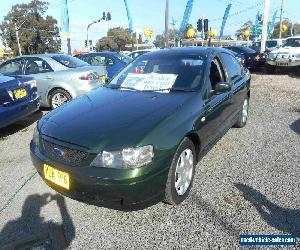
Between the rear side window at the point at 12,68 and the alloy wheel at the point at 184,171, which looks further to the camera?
the rear side window at the point at 12,68

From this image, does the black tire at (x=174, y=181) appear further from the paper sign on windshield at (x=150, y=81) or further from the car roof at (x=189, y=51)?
the car roof at (x=189, y=51)

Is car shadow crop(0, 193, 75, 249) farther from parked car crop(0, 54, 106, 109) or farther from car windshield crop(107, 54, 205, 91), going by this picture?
parked car crop(0, 54, 106, 109)

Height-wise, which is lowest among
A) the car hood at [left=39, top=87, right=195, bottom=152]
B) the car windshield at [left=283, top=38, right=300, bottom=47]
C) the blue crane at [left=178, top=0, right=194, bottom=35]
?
the car hood at [left=39, top=87, right=195, bottom=152]

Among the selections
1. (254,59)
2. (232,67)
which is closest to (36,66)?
(232,67)

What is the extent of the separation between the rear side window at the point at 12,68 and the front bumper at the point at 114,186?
5728mm

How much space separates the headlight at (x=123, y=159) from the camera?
2.74 metres

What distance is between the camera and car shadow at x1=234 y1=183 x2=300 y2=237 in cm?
295

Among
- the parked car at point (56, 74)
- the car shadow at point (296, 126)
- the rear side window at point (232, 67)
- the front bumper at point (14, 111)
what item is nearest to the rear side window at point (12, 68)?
the parked car at point (56, 74)

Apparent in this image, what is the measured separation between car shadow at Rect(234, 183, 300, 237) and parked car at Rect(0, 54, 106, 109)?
477 centimetres

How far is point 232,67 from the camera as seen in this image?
5.15 meters

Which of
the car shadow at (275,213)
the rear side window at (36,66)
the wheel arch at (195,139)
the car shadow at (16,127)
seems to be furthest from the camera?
the rear side window at (36,66)

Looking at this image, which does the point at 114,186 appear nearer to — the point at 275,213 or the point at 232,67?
the point at 275,213

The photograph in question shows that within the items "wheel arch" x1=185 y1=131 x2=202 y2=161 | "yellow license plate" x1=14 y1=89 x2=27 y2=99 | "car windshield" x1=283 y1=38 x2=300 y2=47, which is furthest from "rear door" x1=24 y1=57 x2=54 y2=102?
"car windshield" x1=283 y1=38 x2=300 y2=47

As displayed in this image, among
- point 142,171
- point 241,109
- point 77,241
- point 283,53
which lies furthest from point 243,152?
point 283,53
